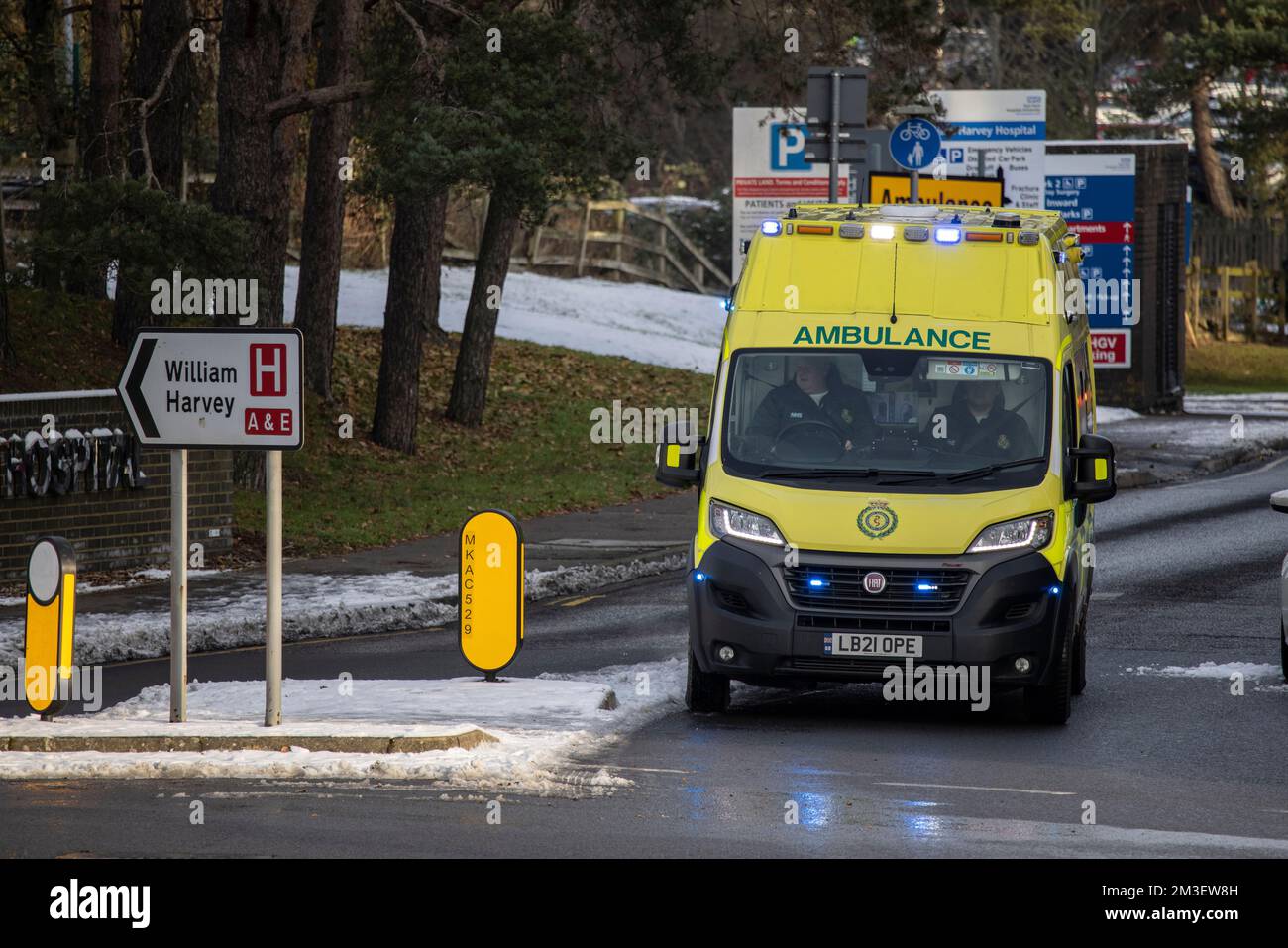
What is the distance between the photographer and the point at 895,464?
36.3ft

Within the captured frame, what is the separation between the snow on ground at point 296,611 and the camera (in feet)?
47.9

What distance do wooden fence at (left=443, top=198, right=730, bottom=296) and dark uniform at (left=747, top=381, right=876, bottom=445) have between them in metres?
31.6

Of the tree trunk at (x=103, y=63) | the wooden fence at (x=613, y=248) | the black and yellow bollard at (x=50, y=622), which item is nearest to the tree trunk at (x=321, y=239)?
the tree trunk at (x=103, y=63)

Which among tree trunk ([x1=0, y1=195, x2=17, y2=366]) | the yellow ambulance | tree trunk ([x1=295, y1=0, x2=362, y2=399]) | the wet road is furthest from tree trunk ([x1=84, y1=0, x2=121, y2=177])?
the yellow ambulance

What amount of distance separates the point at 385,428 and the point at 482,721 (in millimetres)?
15781

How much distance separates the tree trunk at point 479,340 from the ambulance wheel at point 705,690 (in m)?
17.1

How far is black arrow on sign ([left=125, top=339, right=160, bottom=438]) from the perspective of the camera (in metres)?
10.2

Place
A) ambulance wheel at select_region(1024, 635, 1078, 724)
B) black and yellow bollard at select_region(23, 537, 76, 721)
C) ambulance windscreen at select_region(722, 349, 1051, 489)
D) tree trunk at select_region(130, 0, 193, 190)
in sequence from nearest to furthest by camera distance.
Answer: black and yellow bollard at select_region(23, 537, 76, 721), ambulance wheel at select_region(1024, 635, 1078, 724), ambulance windscreen at select_region(722, 349, 1051, 489), tree trunk at select_region(130, 0, 193, 190)

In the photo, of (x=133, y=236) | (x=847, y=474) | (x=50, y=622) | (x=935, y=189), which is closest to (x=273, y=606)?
(x=50, y=622)

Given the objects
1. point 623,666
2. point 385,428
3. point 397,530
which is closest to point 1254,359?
point 385,428

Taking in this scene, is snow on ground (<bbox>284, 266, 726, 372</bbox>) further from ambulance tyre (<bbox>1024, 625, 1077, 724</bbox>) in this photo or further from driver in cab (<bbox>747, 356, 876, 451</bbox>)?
ambulance tyre (<bbox>1024, 625, 1077, 724</bbox>)

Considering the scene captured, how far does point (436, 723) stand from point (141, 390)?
2.25 meters

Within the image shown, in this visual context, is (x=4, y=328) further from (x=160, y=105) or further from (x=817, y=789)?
(x=817, y=789)

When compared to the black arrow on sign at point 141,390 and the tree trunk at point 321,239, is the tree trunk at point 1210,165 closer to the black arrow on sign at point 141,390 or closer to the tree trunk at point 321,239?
the tree trunk at point 321,239
